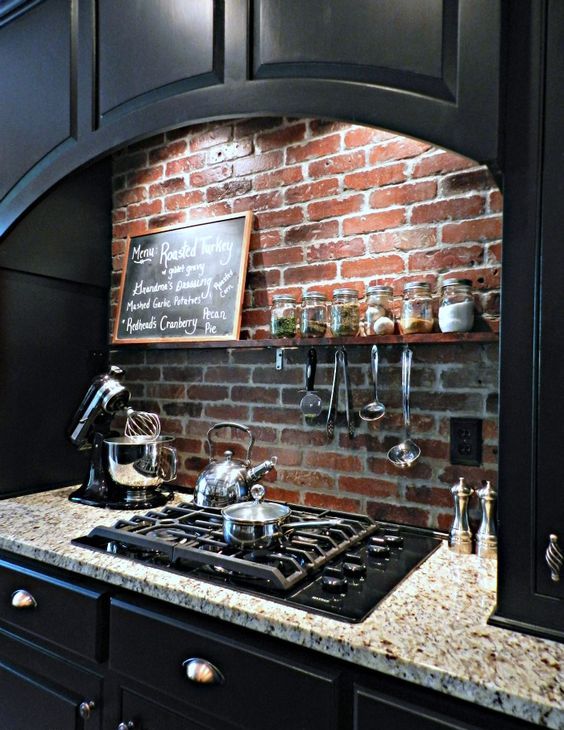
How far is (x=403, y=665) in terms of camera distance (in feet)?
2.71

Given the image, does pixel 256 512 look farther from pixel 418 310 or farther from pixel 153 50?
pixel 153 50

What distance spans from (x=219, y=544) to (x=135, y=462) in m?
0.58

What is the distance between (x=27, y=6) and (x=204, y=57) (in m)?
0.89

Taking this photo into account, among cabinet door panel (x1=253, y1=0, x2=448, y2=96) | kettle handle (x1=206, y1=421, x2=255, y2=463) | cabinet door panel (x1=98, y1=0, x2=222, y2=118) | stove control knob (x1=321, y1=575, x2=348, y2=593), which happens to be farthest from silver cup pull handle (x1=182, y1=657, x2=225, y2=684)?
cabinet door panel (x1=98, y1=0, x2=222, y2=118)

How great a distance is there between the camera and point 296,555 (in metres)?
1.22

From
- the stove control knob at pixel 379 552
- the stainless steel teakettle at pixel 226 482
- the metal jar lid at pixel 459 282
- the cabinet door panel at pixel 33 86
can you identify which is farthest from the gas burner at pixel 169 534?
the cabinet door panel at pixel 33 86

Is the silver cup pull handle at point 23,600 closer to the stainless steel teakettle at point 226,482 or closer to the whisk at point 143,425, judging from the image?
the stainless steel teakettle at point 226,482

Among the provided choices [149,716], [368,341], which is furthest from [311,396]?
[149,716]

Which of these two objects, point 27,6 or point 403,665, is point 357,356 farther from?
point 27,6

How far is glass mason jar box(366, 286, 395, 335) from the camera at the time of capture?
147cm

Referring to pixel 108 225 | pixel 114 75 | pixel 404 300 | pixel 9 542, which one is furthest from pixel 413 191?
pixel 9 542

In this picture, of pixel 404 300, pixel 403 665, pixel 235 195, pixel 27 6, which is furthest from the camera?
pixel 235 195

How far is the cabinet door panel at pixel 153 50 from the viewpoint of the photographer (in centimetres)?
130

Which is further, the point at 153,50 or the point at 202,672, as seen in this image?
the point at 153,50
